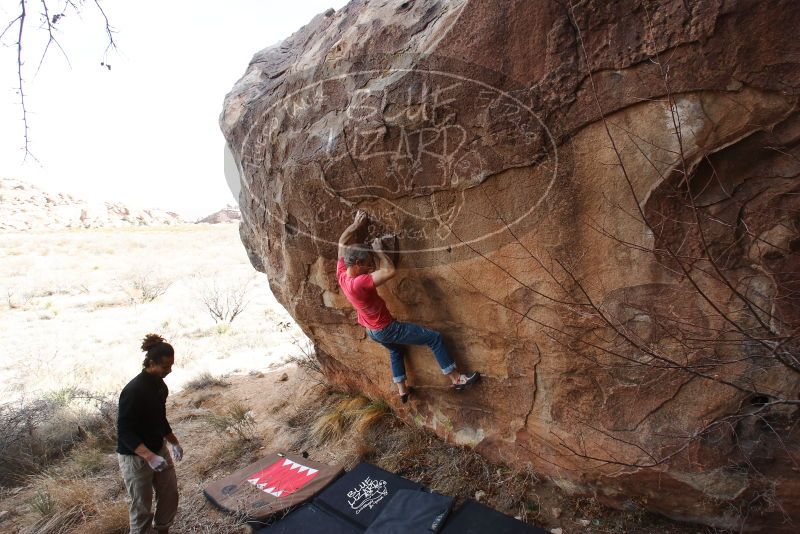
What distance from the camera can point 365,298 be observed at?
308 centimetres

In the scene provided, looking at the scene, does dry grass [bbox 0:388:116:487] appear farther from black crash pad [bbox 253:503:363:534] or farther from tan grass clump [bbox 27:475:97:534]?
black crash pad [bbox 253:503:363:534]

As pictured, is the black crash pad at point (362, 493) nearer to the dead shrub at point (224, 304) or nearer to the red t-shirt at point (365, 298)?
the red t-shirt at point (365, 298)

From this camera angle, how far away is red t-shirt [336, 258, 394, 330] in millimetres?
3018

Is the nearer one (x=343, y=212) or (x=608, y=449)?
(x=608, y=449)

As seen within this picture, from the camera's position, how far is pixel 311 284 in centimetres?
388

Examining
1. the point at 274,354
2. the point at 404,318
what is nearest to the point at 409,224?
the point at 404,318

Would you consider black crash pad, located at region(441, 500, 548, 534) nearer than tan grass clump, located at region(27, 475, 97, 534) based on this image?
Yes

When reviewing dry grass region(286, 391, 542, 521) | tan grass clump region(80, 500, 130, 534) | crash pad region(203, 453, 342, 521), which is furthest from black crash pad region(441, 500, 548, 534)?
tan grass clump region(80, 500, 130, 534)

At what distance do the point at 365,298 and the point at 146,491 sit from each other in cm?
186

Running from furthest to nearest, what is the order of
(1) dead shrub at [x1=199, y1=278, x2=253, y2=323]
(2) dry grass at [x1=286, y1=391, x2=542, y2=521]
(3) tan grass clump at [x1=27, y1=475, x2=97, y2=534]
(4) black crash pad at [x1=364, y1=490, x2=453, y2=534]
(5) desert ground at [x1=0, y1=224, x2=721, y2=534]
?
1. (1) dead shrub at [x1=199, y1=278, x2=253, y2=323]
2. (3) tan grass clump at [x1=27, y1=475, x2=97, y2=534]
3. (5) desert ground at [x1=0, y1=224, x2=721, y2=534]
4. (2) dry grass at [x1=286, y1=391, x2=542, y2=521]
5. (4) black crash pad at [x1=364, y1=490, x2=453, y2=534]

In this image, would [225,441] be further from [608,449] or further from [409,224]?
[608,449]

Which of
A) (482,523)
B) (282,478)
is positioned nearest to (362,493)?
(282,478)

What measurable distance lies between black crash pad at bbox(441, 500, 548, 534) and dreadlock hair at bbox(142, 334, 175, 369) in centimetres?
203

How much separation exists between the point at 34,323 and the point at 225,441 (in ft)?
32.5
